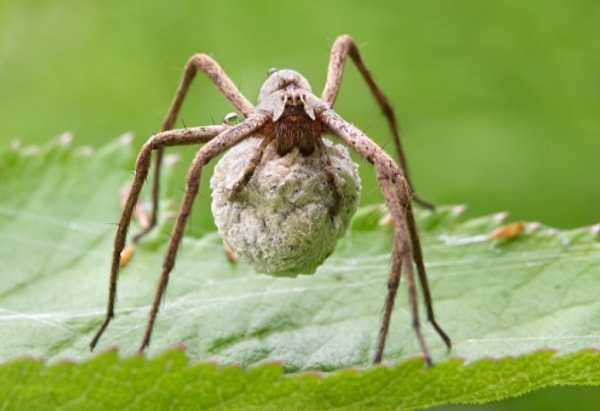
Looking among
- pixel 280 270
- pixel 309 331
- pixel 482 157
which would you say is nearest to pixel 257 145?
pixel 280 270

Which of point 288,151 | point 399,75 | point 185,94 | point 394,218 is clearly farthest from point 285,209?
point 399,75

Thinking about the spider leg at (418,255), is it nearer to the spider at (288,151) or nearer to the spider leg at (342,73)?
the spider at (288,151)

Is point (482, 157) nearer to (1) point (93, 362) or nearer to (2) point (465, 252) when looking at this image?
(2) point (465, 252)

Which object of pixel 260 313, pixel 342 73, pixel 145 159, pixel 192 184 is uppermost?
pixel 342 73

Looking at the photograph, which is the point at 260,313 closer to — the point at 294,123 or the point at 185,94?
the point at 294,123

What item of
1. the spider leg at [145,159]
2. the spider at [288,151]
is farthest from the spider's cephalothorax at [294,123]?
the spider leg at [145,159]

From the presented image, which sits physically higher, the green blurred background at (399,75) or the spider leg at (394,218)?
the green blurred background at (399,75)

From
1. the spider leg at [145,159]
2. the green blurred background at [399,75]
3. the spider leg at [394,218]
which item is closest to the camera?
the spider leg at [394,218]
